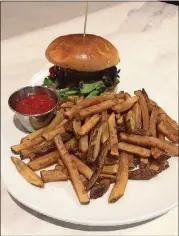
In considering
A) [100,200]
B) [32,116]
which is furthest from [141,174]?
[32,116]

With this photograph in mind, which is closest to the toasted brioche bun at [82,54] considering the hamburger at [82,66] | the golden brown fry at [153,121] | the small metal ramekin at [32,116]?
the hamburger at [82,66]

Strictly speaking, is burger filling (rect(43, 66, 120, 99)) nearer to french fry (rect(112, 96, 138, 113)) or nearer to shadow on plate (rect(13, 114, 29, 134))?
shadow on plate (rect(13, 114, 29, 134))

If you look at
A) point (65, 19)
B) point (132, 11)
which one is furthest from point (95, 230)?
point (132, 11)

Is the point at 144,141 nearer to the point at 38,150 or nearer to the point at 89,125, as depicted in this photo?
the point at 89,125

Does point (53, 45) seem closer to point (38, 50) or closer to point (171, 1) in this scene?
point (38, 50)

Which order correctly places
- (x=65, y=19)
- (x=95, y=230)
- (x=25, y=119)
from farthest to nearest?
(x=65, y=19)
(x=25, y=119)
(x=95, y=230)

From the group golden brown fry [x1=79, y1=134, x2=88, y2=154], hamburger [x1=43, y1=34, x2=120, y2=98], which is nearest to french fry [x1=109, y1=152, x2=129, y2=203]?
golden brown fry [x1=79, y1=134, x2=88, y2=154]
